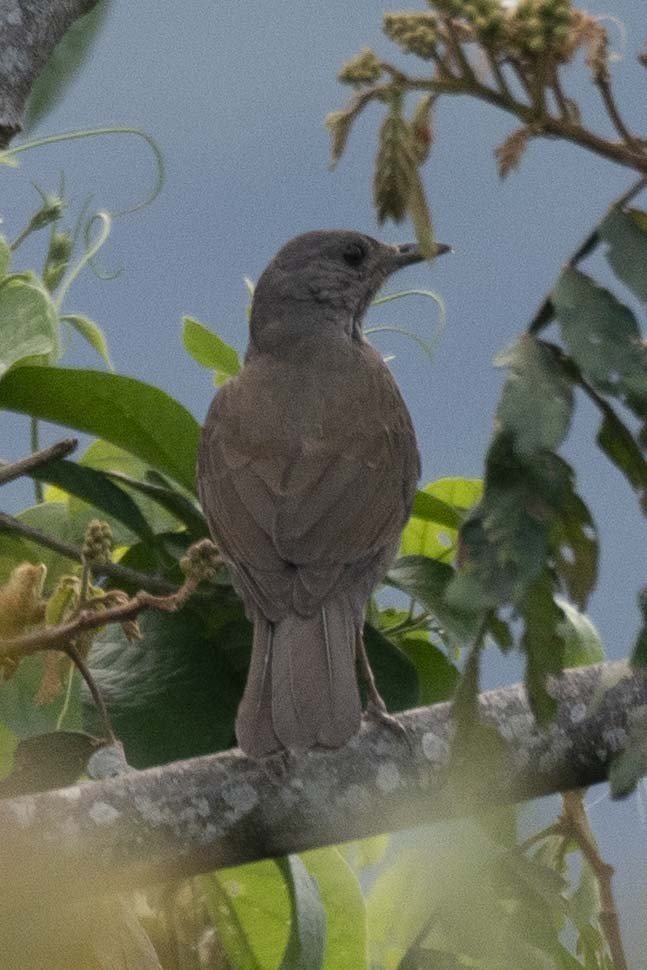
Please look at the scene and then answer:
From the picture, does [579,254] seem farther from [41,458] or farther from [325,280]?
[325,280]

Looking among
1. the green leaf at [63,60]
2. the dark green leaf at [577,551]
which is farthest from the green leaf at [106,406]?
the dark green leaf at [577,551]

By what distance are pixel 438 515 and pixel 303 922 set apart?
0.97 meters

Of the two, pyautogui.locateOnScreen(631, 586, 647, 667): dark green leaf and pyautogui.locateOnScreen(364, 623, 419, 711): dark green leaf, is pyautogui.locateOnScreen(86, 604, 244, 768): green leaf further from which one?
pyautogui.locateOnScreen(631, 586, 647, 667): dark green leaf

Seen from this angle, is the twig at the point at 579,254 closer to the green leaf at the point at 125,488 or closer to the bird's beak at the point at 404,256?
the green leaf at the point at 125,488

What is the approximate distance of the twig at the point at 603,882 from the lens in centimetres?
262

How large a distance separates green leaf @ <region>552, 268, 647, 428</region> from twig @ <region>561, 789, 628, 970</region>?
1190 mm

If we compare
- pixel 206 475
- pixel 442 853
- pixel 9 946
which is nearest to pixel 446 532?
pixel 206 475

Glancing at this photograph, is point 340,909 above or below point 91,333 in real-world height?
below

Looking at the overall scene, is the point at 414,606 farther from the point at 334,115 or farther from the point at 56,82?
the point at 334,115

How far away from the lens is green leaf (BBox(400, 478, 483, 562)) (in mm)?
3531

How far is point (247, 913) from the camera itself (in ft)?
10.3

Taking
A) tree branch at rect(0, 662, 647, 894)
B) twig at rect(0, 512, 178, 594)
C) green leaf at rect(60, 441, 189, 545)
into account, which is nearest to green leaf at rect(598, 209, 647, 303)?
tree branch at rect(0, 662, 647, 894)

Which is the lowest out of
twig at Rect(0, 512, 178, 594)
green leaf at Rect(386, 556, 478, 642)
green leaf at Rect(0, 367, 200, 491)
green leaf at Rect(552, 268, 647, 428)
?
green leaf at Rect(386, 556, 478, 642)

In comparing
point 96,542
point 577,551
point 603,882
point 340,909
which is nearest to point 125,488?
point 96,542
